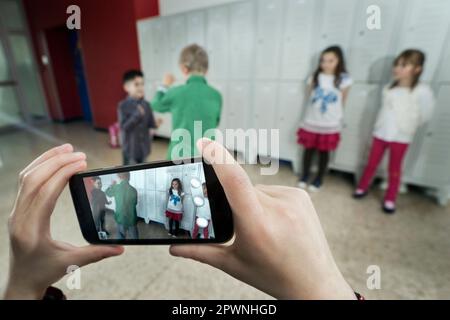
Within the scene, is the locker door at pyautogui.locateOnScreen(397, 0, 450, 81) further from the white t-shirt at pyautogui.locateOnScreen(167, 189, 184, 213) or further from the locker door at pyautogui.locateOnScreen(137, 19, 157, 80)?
the locker door at pyautogui.locateOnScreen(137, 19, 157, 80)

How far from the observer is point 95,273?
2.82 feet

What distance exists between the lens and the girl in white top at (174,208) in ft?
1.04

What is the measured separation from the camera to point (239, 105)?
6.18 ft

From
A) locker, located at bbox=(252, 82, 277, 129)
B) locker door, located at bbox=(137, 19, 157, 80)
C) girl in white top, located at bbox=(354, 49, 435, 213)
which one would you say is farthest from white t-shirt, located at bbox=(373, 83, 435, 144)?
locker door, located at bbox=(137, 19, 157, 80)

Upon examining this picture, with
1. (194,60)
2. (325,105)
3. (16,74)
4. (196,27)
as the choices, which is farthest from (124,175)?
(16,74)

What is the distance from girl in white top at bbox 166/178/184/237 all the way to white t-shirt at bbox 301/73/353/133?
1.26 m

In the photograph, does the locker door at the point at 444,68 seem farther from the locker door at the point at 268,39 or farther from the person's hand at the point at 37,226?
the person's hand at the point at 37,226

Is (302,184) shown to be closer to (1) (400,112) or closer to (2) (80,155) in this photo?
(1) (400,112)

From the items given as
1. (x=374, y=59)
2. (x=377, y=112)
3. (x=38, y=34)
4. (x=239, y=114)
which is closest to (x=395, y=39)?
(x=374, y=59)

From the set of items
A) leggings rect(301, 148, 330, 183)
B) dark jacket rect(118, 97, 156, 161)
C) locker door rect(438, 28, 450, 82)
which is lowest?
leggings rect(301, 148, 330, 183)

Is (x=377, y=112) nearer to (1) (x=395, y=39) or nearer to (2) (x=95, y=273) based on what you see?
(1) (x=395, y=39)

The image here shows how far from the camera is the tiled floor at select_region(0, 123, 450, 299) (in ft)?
2.61

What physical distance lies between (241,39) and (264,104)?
0.50 m

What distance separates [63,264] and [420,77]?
1.65m
